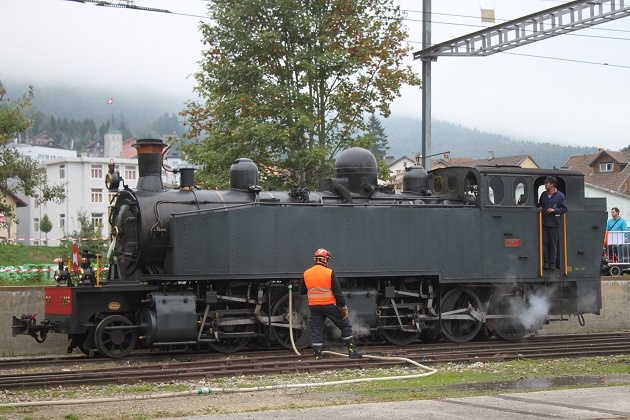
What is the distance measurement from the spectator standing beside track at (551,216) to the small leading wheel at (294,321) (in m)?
5.41

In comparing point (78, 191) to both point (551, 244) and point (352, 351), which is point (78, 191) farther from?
point (352, 351)

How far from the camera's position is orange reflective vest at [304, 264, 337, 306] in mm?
14008

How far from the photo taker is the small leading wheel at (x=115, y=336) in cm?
1475

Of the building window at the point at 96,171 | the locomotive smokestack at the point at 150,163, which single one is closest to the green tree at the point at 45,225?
the building window at the point at 96,171

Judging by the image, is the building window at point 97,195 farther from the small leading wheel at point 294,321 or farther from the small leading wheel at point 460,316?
the small leading wheel at point 294,321

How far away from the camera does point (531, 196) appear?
59.4 feet

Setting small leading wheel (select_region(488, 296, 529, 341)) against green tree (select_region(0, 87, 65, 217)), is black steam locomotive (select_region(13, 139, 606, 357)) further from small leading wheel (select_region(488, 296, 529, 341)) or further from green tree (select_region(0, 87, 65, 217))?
green tree (select_region(0, 87, 65, 217))

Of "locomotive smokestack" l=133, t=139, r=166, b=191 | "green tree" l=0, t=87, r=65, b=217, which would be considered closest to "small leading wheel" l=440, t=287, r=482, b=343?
"locomotive smokestack" l=133, t=139, r=166, b=191

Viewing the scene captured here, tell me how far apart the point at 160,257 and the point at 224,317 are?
159cm

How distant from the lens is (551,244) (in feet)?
59.6

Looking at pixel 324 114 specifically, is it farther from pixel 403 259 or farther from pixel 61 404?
pixel 61 404

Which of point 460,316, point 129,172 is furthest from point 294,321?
point 129,172

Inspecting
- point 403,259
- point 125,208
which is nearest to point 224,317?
point 125,208

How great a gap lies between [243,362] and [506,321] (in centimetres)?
680
